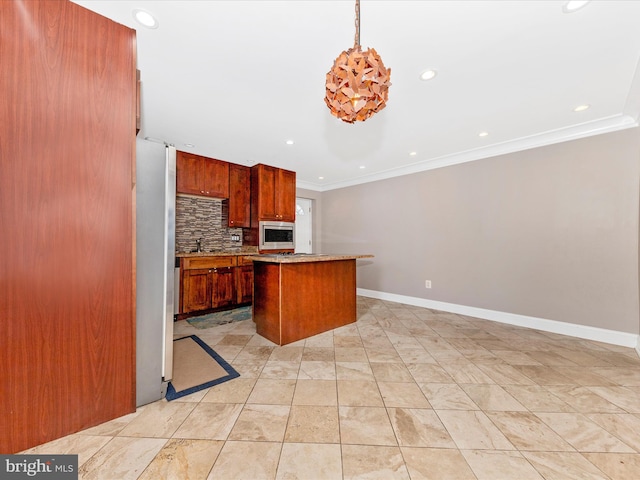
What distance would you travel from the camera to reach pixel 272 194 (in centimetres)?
430

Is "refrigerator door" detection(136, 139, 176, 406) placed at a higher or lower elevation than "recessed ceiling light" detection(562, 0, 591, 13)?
lower

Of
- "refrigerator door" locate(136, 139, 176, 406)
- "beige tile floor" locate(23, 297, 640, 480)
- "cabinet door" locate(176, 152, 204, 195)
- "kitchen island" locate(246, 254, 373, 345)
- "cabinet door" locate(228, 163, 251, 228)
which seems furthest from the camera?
"cabinet door" locate(228, 163, 251, 228)

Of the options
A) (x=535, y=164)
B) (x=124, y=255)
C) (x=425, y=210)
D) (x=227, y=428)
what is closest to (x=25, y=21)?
(x=124, y=255)

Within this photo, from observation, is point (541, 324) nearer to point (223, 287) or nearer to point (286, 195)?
point (286, 195)

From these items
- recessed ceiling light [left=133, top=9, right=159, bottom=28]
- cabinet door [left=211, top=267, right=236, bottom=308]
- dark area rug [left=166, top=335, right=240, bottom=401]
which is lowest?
dark area rug [left=166, top=335, right=240, bottom=401]

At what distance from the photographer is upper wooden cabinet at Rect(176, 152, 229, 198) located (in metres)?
3.58

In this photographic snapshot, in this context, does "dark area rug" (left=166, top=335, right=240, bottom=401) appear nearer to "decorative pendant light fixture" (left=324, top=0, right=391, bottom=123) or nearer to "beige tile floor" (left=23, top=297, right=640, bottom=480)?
"beige tile floor" (left=23, top=297, right=640, bottom=480)

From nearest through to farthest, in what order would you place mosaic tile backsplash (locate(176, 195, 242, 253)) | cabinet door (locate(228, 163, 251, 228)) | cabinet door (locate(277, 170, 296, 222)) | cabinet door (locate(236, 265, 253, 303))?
mosaic tile backsplash (locate(176, 195, 242, 253)) → cabinet door (locate(236, 265, 253, 303)) → cabinet door (locate(228, 163, 251, 228)) → cabinet door (locate(277, 170, 296, 222))

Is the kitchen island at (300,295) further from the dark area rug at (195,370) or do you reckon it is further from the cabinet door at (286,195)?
the cabinet door at (286,195)

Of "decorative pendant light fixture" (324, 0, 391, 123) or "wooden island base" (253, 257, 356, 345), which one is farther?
"wooden island base" (253, 257, 356, 345)

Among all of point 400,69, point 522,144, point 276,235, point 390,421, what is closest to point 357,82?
point 400,69

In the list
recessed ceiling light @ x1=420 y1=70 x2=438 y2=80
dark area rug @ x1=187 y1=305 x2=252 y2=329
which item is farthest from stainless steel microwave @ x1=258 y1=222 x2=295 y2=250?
recessed ceiling light @ x1=420 y1=70 x2=438 y2=80

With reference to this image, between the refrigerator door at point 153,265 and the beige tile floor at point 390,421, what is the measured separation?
7.7 inches

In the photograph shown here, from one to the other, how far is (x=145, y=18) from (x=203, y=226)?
3014mm
